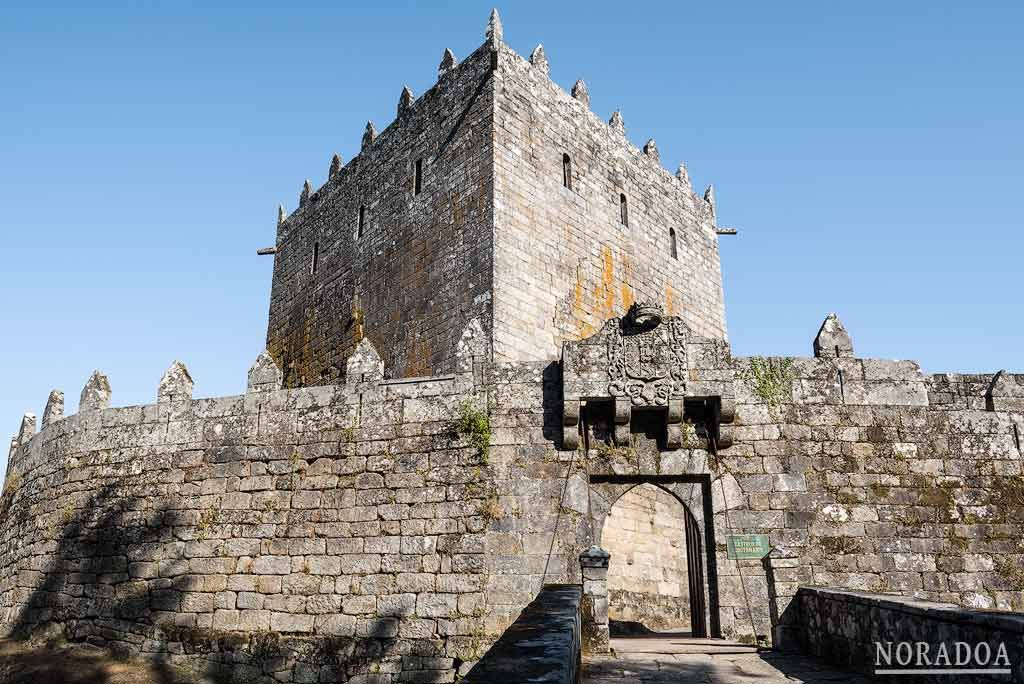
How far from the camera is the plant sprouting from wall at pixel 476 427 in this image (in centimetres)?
1038

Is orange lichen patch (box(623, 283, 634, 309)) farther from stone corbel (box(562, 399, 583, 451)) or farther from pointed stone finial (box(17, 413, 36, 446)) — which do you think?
pointed stone finial (box(17, 413, 36, 446))

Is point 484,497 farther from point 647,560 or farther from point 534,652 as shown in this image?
point 647,560

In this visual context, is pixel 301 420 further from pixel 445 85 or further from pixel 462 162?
pixel 445 85

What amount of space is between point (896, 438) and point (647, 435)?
3.20 meters

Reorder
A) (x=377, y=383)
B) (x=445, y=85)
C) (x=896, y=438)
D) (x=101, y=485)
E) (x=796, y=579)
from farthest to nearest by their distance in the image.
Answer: (x=445, y=85) < (x=101, y=485) < (x=377, y=383) < (x=896, y=438) < (x=796, y=579)

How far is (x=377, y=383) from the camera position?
1109cm

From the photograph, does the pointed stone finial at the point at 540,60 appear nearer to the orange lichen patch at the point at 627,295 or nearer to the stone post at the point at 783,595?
the orange lichen patch at the point at 627,295

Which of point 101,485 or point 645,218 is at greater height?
point 645,218

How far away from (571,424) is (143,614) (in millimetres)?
6484

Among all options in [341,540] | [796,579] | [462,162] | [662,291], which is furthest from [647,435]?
[662,291]

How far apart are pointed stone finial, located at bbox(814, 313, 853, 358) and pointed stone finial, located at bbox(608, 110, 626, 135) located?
9756 millimetres

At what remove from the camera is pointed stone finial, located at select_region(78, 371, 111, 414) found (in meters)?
12.9

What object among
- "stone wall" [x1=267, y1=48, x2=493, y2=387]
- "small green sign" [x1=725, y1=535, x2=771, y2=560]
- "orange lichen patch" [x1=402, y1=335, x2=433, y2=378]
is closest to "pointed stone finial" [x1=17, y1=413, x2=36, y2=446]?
"stone wall" [x1=267, y1=48, x2=493, y2=387]

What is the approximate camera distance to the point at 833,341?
1066cm
